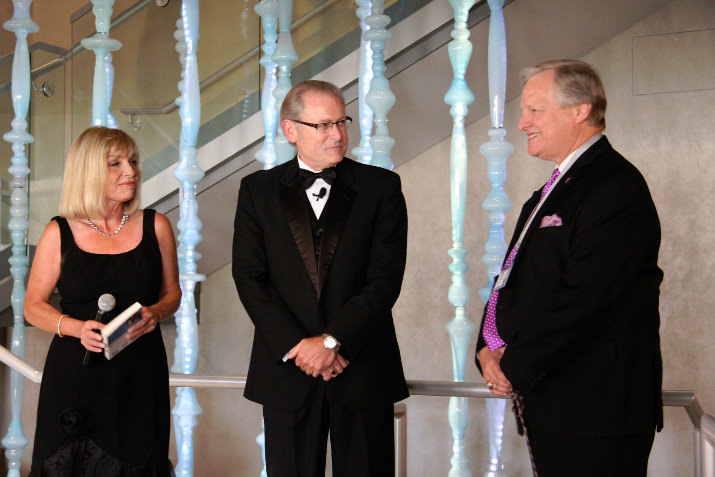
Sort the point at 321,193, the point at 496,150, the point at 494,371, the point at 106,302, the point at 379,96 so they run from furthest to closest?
the point at 379,96 → the point at 496,150 → the point at 321,193 → the point at 106,302 → the point at 494,371

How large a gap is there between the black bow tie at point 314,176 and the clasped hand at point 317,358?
0.45 m

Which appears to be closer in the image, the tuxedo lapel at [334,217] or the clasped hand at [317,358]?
the clasped hand at [317,358]

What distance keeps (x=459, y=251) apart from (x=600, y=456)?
109cm

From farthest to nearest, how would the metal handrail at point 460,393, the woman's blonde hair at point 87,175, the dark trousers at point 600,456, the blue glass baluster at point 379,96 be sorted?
the blue glass baluster at point 379,96
the woman's blonde hair at point 87,175
the dark trousers at point 600,456
the metal handrail at point 460,393

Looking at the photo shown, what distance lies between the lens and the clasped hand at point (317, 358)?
206 centimetres

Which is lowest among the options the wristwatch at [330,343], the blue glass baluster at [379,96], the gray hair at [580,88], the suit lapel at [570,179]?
the wristwatch at [330,343]

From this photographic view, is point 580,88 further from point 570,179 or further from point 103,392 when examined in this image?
point 103,392

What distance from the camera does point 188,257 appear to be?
10.2ft

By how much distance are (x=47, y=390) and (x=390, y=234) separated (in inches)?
42.6

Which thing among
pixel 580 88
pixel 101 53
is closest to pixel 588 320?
pixel 580 88

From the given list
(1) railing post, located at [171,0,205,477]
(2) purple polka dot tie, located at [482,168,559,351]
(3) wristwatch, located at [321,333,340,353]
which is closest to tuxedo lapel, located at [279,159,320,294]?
(3) wristwatch, located at [321,333,340,353]

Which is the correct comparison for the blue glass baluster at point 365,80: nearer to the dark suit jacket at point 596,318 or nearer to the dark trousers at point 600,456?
the dark suit jacket at point 596,318

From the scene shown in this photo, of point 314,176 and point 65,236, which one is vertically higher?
point 314,176

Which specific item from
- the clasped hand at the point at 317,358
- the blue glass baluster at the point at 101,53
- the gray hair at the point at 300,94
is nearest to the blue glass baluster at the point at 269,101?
the blue glass baluster at the point at 101,53
